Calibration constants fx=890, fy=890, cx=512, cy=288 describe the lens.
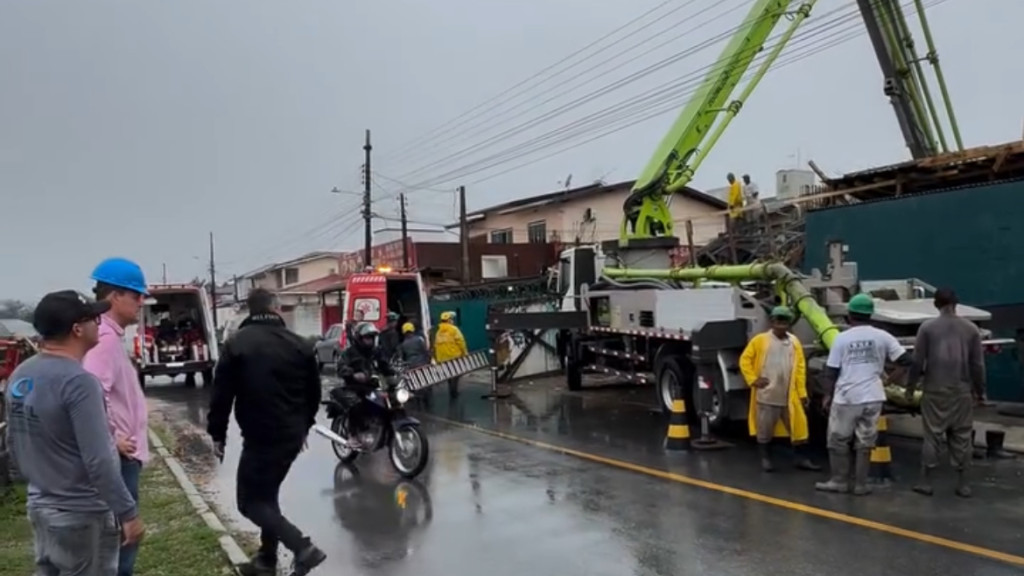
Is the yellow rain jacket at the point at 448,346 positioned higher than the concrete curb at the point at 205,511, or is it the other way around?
the yellow rain jacket at the point at 448,346

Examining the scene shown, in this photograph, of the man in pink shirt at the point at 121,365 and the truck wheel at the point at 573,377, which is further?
the truck wheel at the point at 573,377

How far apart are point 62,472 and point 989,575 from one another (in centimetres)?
542

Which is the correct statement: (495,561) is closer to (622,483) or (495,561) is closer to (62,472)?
(622,483)

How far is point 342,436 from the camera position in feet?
33.7

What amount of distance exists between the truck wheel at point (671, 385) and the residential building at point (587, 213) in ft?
77.1

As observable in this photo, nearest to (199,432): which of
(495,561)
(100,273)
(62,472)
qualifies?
(495,561)

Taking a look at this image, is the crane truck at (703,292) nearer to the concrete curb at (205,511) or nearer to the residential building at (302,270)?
the concrete curb at (205,511)

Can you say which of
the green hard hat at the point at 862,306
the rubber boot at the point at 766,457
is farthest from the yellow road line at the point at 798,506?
the green hard hat at the point at 862,306

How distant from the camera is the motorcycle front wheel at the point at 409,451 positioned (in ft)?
30.9

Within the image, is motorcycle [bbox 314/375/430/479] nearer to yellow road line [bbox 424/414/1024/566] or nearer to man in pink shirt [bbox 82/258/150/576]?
yellow road line [bbox 424/414/1024/566]

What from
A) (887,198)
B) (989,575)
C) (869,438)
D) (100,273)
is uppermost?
(887,198)

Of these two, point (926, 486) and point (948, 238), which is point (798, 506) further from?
point (948, 238)

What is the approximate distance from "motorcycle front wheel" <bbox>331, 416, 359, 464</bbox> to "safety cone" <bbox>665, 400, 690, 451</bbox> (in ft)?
12.3

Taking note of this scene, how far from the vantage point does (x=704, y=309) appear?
11.8 metres
